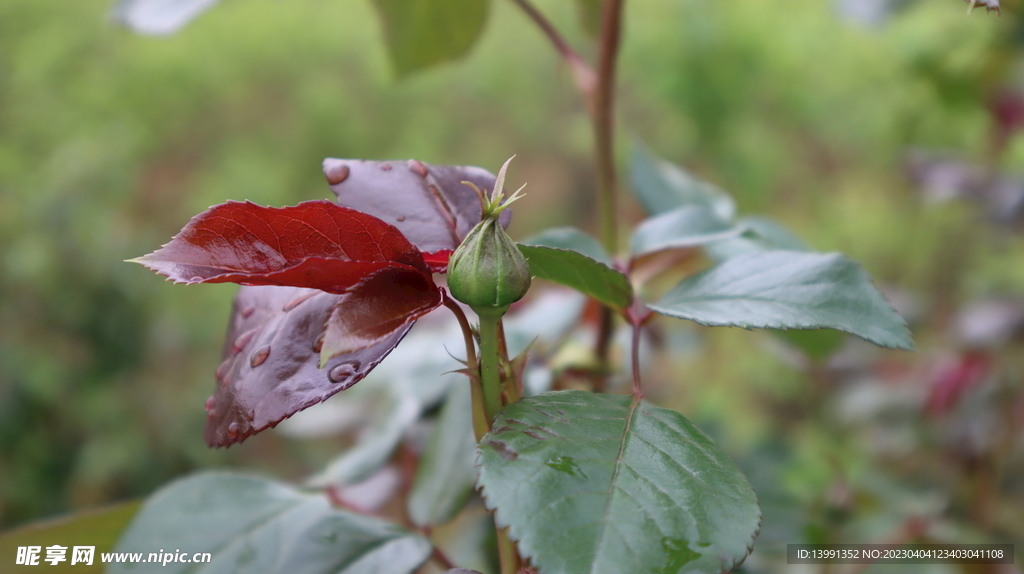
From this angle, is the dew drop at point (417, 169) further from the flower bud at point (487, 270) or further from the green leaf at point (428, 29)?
the green leaf at point (428, 29)

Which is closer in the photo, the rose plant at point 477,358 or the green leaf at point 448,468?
the rose plant at point 477,358

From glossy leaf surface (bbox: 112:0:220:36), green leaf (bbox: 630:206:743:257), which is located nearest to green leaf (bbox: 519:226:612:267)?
green leaf (bbox: 630:206:743:257)

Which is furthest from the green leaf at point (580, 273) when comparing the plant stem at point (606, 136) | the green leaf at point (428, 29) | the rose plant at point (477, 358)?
the green leaf at point (428, 29)

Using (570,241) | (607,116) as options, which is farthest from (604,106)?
(570,241)

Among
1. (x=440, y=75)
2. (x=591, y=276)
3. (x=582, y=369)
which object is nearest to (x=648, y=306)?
(x=591, y=276)

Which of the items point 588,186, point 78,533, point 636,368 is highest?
point 636,368

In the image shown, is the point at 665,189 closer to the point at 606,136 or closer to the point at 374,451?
the point at 606,136
